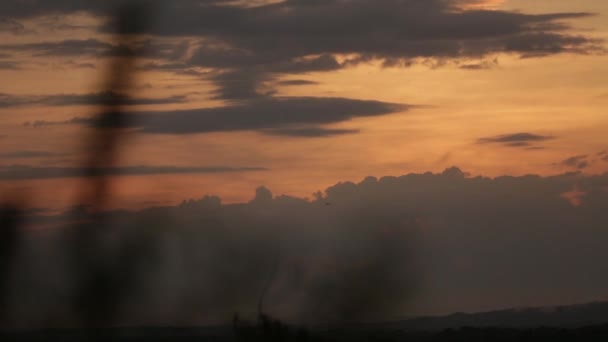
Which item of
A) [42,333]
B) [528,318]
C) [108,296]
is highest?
[108,296]

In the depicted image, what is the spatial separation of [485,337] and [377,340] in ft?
78.8

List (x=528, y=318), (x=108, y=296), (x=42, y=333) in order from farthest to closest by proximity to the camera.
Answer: (x=528, y=318), (x=42, y=333), (x=108, y=296)

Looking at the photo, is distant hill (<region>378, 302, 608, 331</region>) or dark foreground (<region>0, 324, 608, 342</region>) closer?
dark foreground (<region>0, 324, 608, 342</region>)

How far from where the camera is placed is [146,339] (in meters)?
73.1

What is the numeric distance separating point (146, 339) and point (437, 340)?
841 inches

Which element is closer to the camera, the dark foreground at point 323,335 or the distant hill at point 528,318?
the dark foreground at point 323,335

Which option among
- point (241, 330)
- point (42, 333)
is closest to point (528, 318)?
point (42, 333)

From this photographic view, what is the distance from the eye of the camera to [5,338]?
48.5 meters

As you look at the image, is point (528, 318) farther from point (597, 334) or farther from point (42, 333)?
point (42, 333)

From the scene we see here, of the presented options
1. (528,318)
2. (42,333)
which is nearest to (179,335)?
(42,333)

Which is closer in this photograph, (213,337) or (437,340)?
(437,340)

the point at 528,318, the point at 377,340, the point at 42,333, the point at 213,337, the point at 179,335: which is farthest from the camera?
A: the point at 528,318

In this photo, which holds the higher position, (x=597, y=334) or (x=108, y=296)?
(x=108, y=296)

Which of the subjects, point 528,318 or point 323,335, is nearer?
point 323,335
